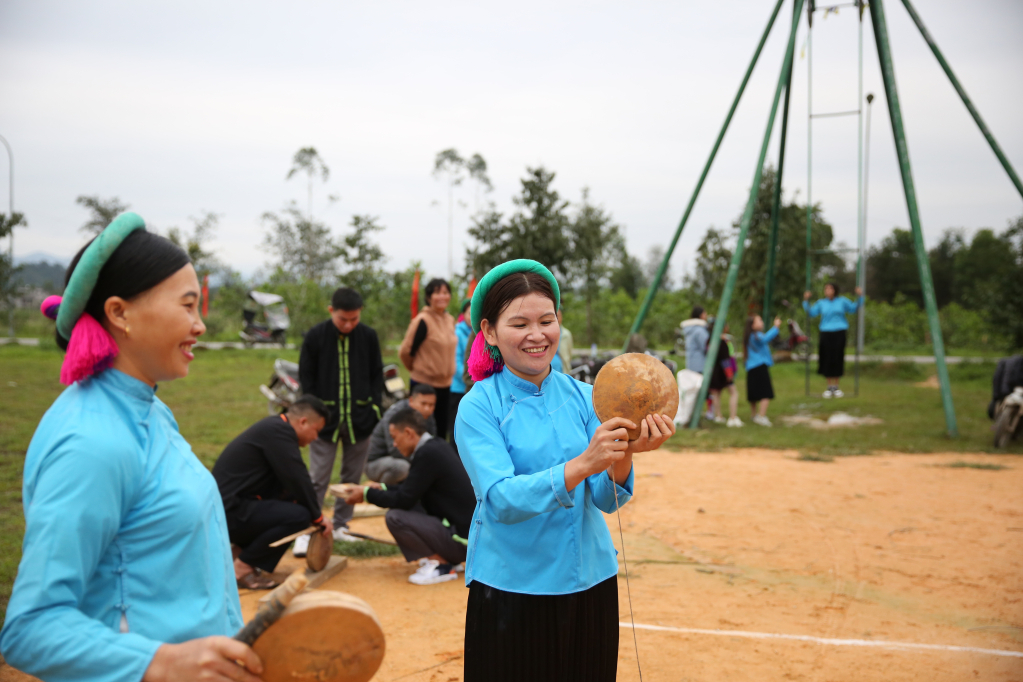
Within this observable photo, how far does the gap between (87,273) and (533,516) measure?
4.15 ft

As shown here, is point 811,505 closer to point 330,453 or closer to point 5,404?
point 330,453

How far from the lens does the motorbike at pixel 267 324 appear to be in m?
22.9

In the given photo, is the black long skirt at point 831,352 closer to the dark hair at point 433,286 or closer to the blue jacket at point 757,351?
the blue jacket at point 757,351

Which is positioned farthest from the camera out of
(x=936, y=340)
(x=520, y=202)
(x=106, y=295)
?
(x=520, y=202)

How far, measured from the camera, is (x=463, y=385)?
279 inches

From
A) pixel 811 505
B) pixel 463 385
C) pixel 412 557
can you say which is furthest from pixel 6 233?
pixel 811 505

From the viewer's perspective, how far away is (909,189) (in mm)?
9984

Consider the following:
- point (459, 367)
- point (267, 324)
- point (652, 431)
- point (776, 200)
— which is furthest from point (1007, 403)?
point (267, 324)

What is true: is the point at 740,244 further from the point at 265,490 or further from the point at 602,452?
the point at 602,452

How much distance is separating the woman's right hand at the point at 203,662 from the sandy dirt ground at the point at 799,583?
256cm

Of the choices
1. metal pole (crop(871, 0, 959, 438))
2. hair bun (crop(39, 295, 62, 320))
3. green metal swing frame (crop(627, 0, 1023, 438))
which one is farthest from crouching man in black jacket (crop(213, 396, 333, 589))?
metal pole (crop(871, 0, 959, 438))

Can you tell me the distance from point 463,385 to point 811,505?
3675 millimetres

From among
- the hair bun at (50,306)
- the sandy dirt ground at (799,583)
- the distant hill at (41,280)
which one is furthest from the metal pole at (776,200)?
the hair bun at (50,306)

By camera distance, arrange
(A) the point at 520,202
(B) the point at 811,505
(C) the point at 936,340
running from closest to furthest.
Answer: (B) the point at 811,505
(C) the point at 936,340
(A) the point at 520,202
